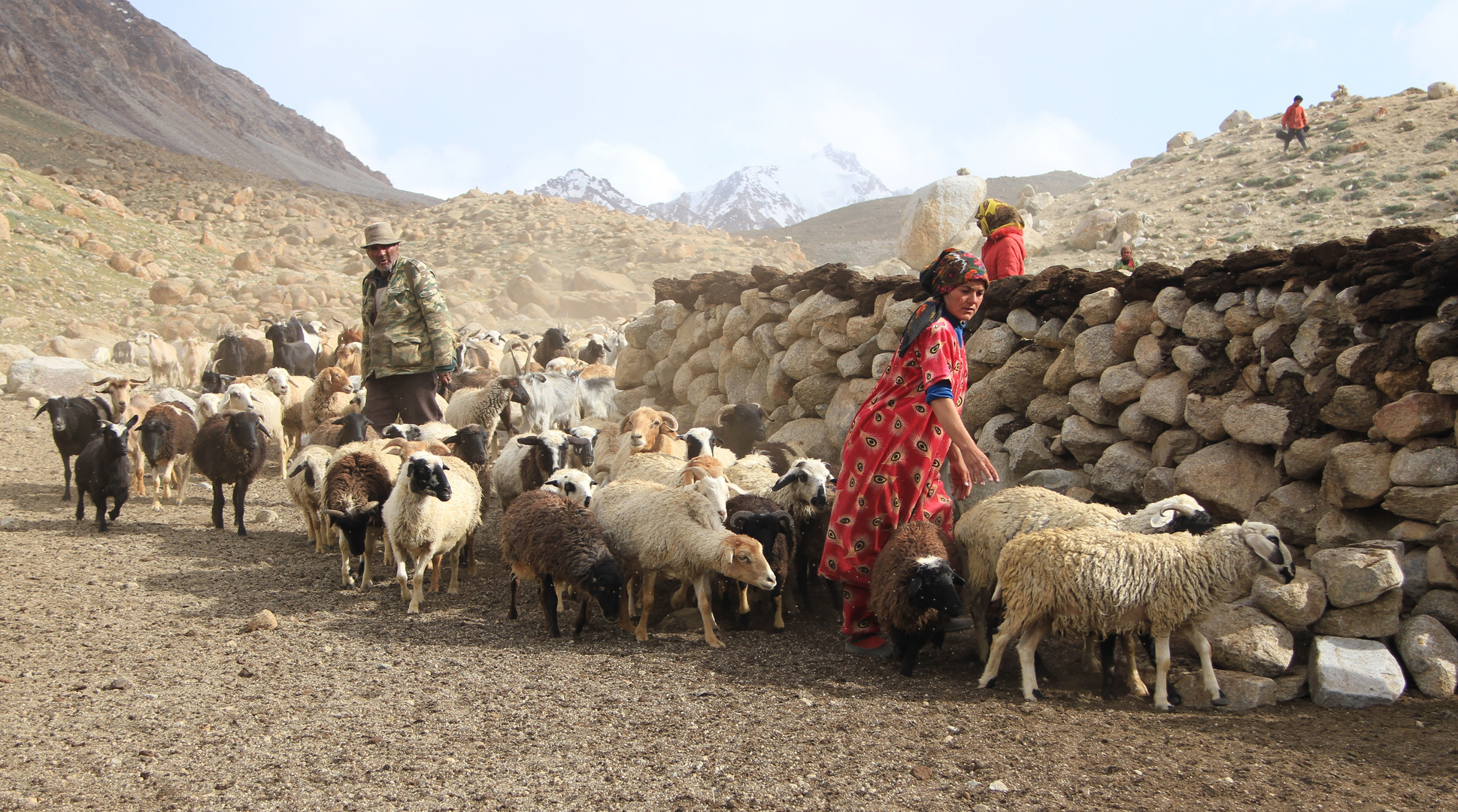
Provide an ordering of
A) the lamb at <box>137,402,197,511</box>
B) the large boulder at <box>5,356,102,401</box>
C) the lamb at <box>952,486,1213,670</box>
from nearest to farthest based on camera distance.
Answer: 1. the lamb at <box>952,486,1213,670</box>
2. the lamb at <box>137,402,197,511</box>
3. the large boulder at <box>5,356,102,401</box>

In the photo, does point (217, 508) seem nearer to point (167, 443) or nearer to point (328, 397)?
point (167, 443)

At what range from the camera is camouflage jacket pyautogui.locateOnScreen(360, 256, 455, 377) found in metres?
7.70

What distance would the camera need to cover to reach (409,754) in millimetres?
3826

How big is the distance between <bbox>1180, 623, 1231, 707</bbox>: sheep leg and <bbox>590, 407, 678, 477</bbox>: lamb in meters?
4.54

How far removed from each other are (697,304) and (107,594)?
685 cm

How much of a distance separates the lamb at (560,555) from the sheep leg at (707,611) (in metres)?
0.38

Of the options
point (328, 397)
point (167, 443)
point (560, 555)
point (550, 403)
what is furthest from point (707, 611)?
point (328, 397)

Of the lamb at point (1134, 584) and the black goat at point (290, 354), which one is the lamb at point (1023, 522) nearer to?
the lamb at point (1134, 584)

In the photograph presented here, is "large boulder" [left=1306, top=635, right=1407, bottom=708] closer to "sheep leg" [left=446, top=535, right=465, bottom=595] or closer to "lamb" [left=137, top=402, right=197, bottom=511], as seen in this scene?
"sheep leg" [left=446, top=535, right=465, bottom=595]

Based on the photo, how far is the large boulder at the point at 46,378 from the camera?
15.9 meters

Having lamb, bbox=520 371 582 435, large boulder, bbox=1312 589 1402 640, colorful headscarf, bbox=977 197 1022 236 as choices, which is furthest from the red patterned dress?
lamb, bbox=520 371 582 435

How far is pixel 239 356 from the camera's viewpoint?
1703cm

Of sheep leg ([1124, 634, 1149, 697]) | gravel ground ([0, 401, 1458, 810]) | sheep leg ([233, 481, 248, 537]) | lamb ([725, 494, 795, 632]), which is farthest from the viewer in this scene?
sheep leg ([233, 481, 248, 537])

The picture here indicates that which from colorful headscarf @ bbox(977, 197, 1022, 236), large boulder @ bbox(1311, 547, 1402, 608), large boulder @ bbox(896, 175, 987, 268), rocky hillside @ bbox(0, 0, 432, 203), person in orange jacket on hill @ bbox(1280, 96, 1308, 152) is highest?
rocky hillside @ bbox(0, 0, 432, 203)
